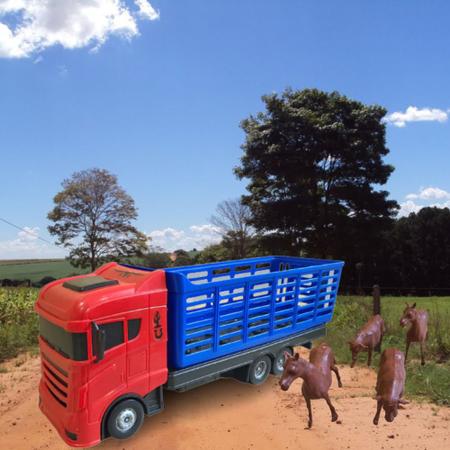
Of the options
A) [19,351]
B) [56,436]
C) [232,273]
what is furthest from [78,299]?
[19,351]

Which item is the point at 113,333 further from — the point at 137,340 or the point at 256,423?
the point at 256,423

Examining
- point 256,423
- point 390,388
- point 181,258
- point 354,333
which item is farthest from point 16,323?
point 181,258

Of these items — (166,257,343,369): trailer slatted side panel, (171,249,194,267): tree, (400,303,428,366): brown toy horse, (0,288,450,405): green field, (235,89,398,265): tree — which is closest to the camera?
(166,257,343,369): trailer slatted side panel

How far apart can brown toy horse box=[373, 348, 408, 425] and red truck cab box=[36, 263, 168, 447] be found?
2.89 m

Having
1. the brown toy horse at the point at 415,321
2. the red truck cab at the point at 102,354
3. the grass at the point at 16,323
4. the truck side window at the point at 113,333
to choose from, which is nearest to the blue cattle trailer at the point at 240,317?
the red truck cab at the point at 102,354

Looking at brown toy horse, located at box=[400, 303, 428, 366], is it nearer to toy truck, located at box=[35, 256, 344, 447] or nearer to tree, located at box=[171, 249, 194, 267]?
toy truck, located at box=[35, 256, 344, 447]

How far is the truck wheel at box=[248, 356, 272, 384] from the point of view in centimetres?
725

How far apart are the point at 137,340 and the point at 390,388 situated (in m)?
3.12

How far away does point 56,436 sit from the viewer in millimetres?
5941

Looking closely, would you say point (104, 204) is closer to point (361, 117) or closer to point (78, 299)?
point (361, 117)

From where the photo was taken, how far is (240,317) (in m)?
6.93

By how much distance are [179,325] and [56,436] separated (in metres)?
2.26

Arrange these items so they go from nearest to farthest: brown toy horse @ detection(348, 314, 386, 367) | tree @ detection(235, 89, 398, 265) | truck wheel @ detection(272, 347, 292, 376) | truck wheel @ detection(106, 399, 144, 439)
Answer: truck wheel @ detection(106, 399, 144, 439) < brown toy horse @ detection(348, 314, 386, 367) < truck wheel @ detection(272, 347, 292, 376) < tree @ detection(235, 89, 398, 265)

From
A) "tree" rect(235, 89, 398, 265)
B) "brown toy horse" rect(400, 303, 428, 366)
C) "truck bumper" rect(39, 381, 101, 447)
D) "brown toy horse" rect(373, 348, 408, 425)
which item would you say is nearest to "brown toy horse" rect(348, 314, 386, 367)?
"brown toy horse" rect(400, 303, 428, 366)
